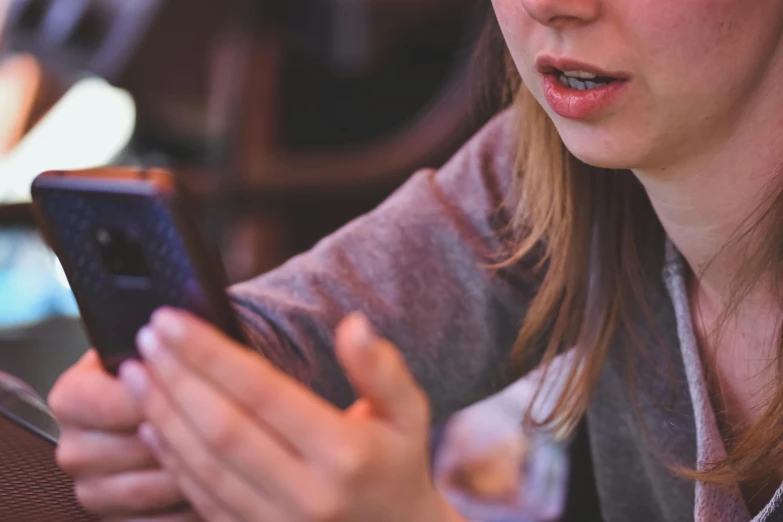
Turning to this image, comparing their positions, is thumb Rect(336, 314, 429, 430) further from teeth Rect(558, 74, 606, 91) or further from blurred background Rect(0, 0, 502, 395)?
blurred background Rect(0, 0, 502, 395)

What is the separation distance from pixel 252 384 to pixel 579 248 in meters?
0.45

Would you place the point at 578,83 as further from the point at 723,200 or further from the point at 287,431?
the point at 287,431

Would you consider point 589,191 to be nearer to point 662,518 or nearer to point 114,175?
point 662,518

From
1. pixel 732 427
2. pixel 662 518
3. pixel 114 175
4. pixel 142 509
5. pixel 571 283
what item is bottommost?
pixel 662 518

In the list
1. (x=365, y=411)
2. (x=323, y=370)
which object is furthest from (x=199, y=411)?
(x=323, y=370)

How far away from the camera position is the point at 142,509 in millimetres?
521

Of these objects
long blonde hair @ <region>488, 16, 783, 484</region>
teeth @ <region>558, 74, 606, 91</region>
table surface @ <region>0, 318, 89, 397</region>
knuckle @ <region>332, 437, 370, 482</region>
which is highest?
teeth @ <region>558, 74, 606, 91</region>

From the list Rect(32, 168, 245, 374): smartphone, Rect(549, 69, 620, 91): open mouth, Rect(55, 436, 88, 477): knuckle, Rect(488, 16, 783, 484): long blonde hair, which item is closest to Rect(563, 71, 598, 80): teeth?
Rect(549, 69, 620, 91): open mouth

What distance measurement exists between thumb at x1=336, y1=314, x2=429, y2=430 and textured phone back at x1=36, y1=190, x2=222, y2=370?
3.8 inches

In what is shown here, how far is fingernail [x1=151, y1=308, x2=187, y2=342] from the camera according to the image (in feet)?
1.36

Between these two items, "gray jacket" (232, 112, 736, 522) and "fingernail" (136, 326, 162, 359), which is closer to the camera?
"fingernail" (136, 326, 162, 359)

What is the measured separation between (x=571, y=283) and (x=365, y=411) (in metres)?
0.40

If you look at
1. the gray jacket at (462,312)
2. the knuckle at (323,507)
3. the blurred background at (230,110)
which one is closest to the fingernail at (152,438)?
the knuckle at (323,507)

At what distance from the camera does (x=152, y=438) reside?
1.56 feet
